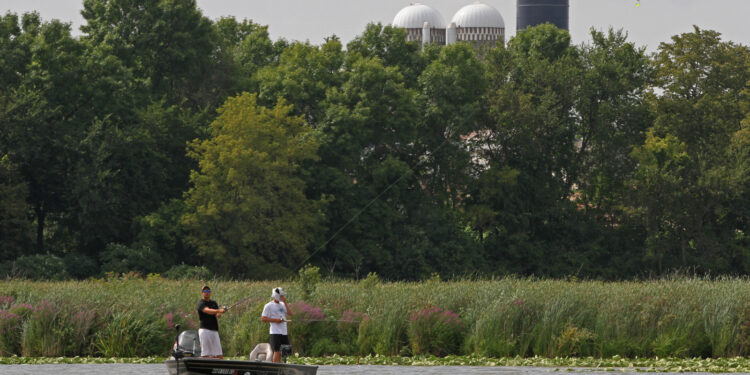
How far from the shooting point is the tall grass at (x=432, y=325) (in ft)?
103

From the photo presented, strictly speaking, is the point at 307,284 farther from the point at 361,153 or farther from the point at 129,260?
the point at 361,153

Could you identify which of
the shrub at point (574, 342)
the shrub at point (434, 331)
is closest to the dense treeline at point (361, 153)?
the shrub at point (434, 331)

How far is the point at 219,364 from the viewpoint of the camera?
984 inches

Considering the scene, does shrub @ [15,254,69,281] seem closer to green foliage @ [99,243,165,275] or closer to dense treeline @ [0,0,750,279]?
dense treeline @ [0,0,750,279]

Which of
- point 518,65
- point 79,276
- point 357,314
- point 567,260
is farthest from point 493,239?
point 357,314

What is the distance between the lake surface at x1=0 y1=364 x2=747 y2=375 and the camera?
93.6 ft

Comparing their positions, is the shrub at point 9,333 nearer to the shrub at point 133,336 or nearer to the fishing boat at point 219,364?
the shrub at point 133,336

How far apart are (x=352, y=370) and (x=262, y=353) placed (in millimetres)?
3361

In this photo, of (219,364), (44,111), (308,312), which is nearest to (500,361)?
(308,312)

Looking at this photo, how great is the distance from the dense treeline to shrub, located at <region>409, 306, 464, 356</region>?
34.2 metres

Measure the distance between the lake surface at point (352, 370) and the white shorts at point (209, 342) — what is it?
251 centimetres

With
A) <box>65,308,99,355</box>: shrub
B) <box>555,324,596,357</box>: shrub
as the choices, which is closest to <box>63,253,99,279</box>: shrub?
<box>65,308,99,355</box>: shrub

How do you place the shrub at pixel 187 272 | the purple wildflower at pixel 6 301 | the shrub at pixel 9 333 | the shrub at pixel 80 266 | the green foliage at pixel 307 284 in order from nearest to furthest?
1. the shrub at pixel 9 333
2. the purple wildflower at pixel 6 301
3. the green foliage at pixel 307 284
4. the shrub at pixel 187 272
5. the shrub at pixel 80 266

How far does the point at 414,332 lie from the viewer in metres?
31.9
